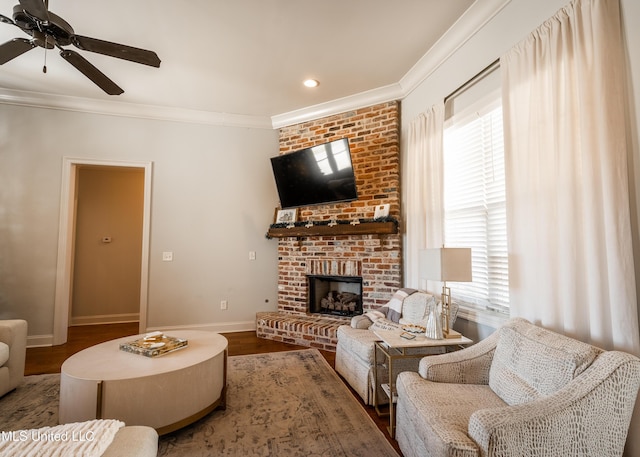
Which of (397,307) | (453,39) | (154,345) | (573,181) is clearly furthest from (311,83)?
(154,345)

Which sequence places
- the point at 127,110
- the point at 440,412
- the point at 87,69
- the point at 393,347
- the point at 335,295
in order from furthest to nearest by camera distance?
the point at 335,295 → the point at 127,110 → the point at 87,69 → the point at 393,347 → the point at 440,412

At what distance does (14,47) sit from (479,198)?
3643mm

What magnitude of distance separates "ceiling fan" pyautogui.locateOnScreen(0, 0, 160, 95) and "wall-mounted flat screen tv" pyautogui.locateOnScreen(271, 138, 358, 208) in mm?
1948

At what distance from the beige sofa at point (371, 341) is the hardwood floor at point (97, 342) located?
0.13m

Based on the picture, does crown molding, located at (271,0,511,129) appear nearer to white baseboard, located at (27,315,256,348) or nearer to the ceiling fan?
the ceiling fan

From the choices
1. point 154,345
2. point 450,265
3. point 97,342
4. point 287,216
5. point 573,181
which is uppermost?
point 287,216

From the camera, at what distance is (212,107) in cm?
425

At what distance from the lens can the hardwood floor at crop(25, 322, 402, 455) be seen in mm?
3113

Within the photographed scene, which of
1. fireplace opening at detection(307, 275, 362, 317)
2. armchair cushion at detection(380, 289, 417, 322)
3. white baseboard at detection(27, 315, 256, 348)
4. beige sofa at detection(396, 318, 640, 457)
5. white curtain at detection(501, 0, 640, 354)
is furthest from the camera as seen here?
fireplace opening at detection(307, 275, 362, 317)

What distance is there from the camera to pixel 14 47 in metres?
2.16

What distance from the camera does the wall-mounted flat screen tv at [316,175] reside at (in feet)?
12.0

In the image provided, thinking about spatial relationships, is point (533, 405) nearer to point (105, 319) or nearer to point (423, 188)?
point (423, 188)

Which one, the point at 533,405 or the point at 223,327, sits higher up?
the point at 533,405

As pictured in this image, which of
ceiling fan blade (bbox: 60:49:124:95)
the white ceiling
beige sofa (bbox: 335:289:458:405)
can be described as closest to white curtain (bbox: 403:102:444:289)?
beige sofa (bbox: 335:289:458:405)
